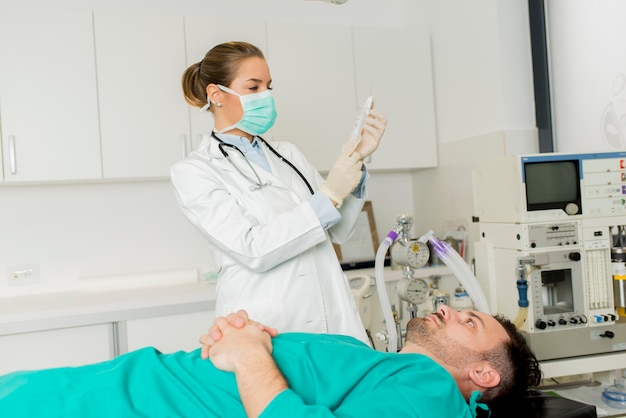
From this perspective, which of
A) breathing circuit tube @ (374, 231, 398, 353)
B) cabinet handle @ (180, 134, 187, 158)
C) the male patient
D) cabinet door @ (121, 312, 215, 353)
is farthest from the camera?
cabinet handle @ (180, 134, 187, 158)

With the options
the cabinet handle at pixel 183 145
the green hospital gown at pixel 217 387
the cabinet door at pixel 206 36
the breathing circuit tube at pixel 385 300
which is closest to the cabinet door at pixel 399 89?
the cabinet door at pixel 206 36

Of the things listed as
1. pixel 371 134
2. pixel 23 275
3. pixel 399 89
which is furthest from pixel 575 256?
pixel 23 275

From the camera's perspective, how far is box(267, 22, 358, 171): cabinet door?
2768 millimetres

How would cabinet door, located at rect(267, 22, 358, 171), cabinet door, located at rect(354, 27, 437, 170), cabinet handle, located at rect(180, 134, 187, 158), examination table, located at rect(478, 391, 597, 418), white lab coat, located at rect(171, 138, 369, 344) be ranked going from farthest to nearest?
cabinet door, located at rect(354, 27, 437, 170) → cabinet door, located at rect(267, 22, 358, 171) → cabinet handle, located at rect(180, 134, 187, 158) → white lab coat, located at rect(171, 138, 369, 344) → examination table, located at rect(478, 391, 597, 418)

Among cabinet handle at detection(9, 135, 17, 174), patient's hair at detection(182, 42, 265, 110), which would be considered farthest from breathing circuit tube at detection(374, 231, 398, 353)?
cabinet handle at detection(9, 135, 17, 174)

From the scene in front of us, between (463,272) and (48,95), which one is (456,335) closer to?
(463,272)

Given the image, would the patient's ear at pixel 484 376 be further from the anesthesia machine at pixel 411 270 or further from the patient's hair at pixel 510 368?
the anesthesia machine at pixel 411 270

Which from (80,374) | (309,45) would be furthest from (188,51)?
(80,374)

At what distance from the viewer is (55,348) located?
2.21m

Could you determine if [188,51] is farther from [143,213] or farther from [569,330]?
[569,330]

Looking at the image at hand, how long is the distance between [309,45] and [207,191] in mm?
1614

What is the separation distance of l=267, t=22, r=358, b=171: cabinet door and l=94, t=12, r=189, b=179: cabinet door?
1.56 ft

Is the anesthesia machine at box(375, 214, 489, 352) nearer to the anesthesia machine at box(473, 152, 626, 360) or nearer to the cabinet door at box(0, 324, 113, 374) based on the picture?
the anesthesia machine at box(473, 152, 626, 360)

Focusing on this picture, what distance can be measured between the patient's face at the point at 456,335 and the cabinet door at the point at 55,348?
1.45 m
